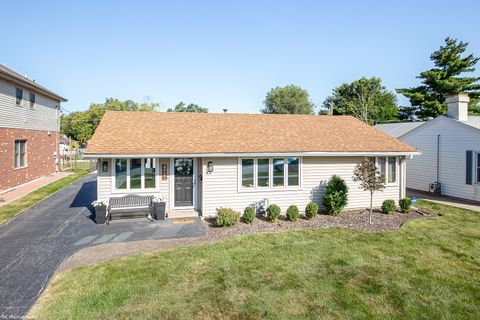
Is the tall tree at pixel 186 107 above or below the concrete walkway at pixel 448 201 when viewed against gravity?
above

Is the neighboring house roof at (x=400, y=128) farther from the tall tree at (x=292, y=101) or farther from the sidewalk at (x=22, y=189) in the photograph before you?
the tall tree at (x=292, y=101)

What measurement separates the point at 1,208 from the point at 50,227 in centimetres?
433

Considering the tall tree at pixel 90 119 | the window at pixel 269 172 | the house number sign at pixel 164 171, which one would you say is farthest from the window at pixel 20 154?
the tall tree at pixel 90 119

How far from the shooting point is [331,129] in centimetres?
1580

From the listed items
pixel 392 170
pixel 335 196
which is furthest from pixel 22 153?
pixel 392 170

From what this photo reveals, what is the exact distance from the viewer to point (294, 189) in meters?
12.9

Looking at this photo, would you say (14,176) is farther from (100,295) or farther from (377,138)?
(377,138)

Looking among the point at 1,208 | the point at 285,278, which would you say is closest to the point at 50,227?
the point at 1,208

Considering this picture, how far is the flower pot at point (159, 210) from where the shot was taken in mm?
11672

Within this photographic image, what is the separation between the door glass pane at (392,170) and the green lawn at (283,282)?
4.83m

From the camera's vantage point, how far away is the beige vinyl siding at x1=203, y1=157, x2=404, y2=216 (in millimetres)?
12227

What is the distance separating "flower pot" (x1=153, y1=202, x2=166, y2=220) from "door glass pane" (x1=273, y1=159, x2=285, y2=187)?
4.86 meters

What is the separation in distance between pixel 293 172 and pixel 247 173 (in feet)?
6.97

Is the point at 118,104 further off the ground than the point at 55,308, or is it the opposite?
the point at 118,104
